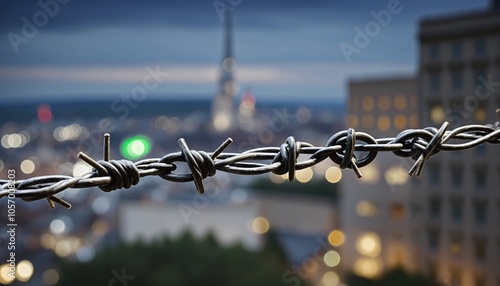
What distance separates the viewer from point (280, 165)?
535mm

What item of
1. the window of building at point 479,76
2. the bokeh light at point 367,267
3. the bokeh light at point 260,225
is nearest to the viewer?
the window of building at point 479,76

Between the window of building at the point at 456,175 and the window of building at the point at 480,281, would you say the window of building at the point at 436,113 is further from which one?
the window of building at the point at 480,281

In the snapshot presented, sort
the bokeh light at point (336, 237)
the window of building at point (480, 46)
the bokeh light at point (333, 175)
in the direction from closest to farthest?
the window of building at point (480, 46) → the bokeh light at point (336, 237) → the bokeh light at point (333, 175)

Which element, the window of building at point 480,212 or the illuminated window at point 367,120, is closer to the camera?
the window of building at point 480,212

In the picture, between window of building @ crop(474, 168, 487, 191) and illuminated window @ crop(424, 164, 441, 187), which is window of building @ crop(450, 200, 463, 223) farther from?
window of building @ crop(474, 168, 487, 191)

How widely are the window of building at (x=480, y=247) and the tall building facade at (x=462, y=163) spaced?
0.09ft

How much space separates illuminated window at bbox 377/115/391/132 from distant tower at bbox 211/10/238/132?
7.83 meters

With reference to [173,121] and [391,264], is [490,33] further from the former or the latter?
[173,121]

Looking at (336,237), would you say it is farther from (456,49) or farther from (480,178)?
(456,49)

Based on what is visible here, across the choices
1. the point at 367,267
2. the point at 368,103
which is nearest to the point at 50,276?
the point at 367,267

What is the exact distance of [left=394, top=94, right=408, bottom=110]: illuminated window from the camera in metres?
17.6

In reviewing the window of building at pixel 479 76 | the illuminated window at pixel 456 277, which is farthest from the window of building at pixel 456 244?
the window of building at pixel 479 76

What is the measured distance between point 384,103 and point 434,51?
214 centimetres

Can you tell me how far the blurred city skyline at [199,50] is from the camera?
23906 mm
